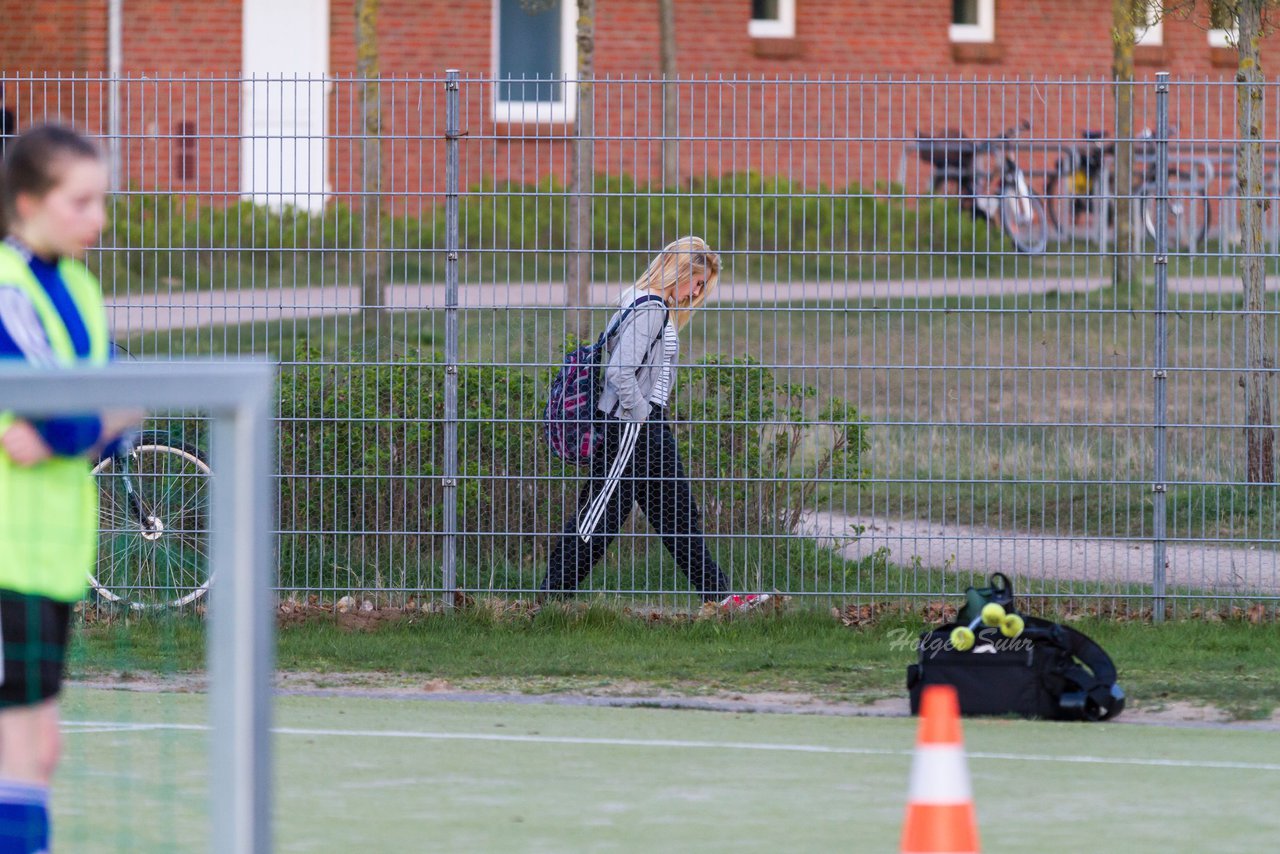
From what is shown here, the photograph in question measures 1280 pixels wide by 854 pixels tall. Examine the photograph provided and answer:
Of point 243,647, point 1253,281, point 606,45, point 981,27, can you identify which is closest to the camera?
point 243,647

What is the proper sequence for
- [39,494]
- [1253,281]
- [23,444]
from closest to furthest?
[23,444] < [39,494] < [1253,281]

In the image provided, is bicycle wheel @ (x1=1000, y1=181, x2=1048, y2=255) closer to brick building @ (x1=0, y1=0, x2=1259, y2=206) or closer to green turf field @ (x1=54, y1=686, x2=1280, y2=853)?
brick building @ (x1=0, y1=0, x2=1259, y2=206)

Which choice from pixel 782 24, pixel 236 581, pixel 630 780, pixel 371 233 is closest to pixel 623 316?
pixel 371 233

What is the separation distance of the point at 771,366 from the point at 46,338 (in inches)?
221

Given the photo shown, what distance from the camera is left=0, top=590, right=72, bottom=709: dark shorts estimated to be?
432 centimetres

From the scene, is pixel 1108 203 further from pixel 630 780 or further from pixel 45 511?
pixel 45 511

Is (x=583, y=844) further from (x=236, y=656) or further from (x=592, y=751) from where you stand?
(x=236, y=656)

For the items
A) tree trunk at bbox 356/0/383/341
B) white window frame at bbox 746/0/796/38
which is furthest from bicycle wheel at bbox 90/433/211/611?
white window frame at bbox 746/0/796/38

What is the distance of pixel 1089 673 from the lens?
7.83 m

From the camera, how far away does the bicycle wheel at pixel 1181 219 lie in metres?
9.72

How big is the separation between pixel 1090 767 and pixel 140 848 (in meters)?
3.07

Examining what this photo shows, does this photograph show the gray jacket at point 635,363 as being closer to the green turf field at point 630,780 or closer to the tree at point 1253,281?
the green turf field at point 630,780

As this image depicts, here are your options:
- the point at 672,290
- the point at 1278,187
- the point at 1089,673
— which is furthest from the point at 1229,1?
the point at 1089,673

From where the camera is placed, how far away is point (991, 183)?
402 inches
